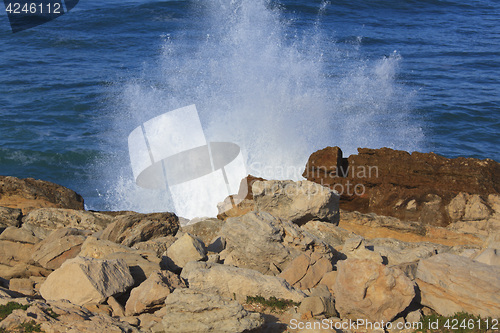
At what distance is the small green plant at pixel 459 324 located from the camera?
6145 mm

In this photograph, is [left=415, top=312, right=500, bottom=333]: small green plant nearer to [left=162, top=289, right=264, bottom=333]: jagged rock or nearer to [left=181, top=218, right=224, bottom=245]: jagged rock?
[left=162, top=289, right=264, bottom=333]: jagged rock

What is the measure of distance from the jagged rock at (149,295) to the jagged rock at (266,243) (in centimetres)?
170

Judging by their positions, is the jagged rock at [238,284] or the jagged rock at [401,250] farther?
the jagged rock at [401,250]

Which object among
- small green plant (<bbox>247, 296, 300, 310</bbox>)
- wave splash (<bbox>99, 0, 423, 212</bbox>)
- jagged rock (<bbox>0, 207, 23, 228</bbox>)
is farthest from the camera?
wave splash (<bbox>99, 0, 423, 212</bbox>)

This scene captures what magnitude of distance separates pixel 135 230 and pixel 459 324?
5.65 metres

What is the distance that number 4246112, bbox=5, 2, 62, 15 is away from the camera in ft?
137

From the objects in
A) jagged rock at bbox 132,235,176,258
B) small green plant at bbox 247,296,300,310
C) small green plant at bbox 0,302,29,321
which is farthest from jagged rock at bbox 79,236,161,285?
small green plant at bbox 0,302,29,321

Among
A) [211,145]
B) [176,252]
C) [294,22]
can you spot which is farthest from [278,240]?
[294,22]

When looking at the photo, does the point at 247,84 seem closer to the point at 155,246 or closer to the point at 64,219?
the point at 64,219

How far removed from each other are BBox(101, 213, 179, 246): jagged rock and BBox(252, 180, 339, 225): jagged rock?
1.98 meters

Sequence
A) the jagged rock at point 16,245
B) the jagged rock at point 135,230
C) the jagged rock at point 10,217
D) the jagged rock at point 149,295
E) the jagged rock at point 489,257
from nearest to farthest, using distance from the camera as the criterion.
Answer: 1. the jagged rock at point 149,295
2. the jagged rock at point 489,257
3. the jagged rock at point 16,245
4. the jagged rock at point 135,230
5. the jagged rock at point 10,217

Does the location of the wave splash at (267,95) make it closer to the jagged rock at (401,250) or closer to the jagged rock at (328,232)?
the jagged rock at (328,232)

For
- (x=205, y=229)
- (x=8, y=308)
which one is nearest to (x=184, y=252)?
(x=205, y=229)

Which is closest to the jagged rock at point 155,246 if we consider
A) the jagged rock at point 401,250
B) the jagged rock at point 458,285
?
the jagged rock at point 401,250
